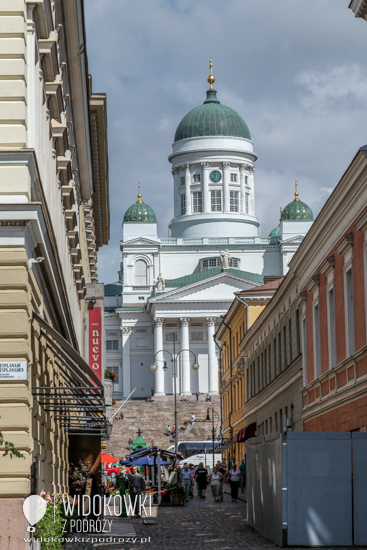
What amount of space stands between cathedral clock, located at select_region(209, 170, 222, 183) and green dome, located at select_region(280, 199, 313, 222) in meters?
9.12

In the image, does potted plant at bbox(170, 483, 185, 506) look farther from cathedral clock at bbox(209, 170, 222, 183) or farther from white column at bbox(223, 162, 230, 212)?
cathedral clock at bbox(209, 170, 222, 183)

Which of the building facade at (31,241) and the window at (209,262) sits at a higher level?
the window at (209,262)

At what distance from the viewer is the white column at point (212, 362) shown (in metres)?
113

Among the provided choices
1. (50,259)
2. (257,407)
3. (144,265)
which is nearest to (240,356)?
(257,407)

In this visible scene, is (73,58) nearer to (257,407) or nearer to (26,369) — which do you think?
(26,369)

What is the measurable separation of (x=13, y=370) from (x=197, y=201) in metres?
119

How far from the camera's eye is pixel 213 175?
13125 cm

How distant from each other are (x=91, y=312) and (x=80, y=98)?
1312 cm

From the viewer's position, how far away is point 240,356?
2373 inches

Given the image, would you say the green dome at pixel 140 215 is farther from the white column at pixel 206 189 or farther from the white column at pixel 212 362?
the white column at pixel 212 362

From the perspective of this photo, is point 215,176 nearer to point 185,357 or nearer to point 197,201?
point 197,201

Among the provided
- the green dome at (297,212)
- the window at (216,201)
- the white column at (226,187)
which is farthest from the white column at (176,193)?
the green dome at (297,212)

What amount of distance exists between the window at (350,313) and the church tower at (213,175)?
104m

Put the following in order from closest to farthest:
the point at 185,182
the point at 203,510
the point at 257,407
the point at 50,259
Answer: the point at 50,259
the point at 203,510
the point at 257,407
the point at 185,182
